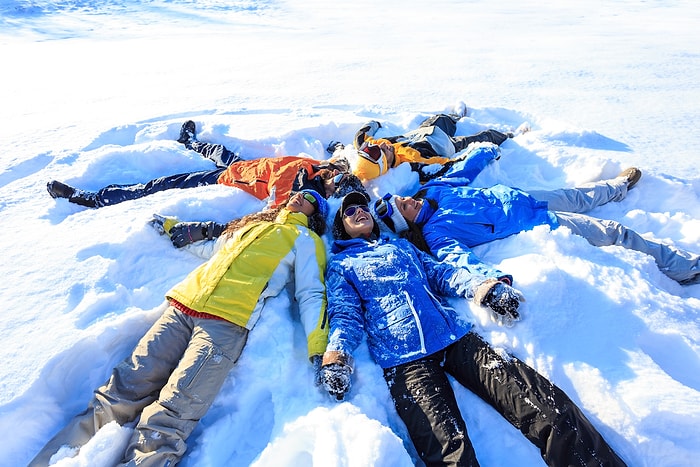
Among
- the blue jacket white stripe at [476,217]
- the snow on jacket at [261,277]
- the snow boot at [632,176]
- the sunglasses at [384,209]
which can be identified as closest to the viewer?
the snow on jacket at [261,277]

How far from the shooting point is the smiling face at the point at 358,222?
10.4ft

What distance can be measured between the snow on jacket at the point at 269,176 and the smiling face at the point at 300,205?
1.48 ft

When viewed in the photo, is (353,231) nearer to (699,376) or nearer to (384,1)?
(699,376)

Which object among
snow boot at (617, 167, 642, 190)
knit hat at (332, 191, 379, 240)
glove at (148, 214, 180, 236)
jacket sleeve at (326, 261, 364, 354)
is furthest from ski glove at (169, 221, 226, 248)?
snow boot at (617, 167, 642, 190)

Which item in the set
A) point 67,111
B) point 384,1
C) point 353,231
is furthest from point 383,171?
point 384,1

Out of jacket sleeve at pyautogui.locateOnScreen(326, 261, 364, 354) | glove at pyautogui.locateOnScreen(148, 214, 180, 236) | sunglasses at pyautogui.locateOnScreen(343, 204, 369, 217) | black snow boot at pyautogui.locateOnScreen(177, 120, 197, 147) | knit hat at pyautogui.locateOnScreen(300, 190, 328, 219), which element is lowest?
black snow boot at pyautogui.locateOnScreen(177, 120, 197, 147)

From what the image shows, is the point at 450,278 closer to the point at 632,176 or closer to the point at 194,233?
the point at 194,233

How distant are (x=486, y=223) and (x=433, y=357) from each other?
1433mm

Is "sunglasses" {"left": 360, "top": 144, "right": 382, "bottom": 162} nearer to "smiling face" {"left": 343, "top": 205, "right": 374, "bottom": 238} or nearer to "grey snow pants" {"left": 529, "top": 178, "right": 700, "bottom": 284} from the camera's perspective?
"smiling face" {"left": 343, "top": 205, "right": 374, "bottom": 238}

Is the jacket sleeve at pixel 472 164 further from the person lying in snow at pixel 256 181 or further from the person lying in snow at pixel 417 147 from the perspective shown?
the person lying in snow at pixel 256 181

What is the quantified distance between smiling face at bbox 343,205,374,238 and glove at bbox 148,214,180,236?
149cm

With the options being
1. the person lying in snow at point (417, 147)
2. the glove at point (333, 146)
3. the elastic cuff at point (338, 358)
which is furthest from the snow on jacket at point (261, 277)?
the glove at point (333, 146)

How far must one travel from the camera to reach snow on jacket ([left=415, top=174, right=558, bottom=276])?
3361 mm

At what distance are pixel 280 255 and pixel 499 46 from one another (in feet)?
34.1
